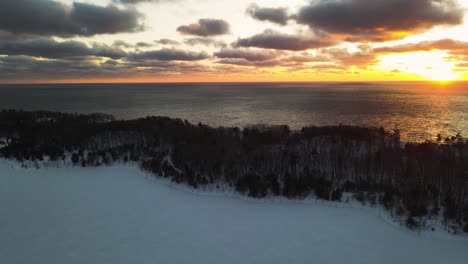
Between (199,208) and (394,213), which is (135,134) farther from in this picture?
(394,213)

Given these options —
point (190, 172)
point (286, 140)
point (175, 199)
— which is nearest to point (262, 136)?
point (286, 140)

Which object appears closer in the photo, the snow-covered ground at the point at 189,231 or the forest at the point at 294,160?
the snow-covered ground at the point at 189,231

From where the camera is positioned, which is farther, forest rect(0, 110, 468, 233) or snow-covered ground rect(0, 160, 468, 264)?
forest rect(0, 110, 468, 233)

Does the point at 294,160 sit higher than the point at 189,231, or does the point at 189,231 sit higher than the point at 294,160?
the point at 294,160

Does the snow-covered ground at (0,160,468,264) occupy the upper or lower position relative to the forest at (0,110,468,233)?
lower

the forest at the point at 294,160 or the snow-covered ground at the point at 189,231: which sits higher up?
the forest at the point at 294,160
